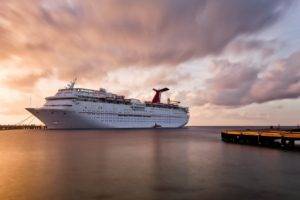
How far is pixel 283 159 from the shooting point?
38219mm

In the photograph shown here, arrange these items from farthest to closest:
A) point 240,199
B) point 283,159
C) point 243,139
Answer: point 243,139, point 283,159, point 240,199

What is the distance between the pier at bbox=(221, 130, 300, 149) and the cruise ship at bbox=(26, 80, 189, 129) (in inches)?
2040

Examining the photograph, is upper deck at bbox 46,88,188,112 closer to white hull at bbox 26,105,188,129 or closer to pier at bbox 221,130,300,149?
white hull at bbox 26,105,188,129

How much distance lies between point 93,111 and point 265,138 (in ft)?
214

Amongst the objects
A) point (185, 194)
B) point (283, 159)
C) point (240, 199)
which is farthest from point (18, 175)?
point (283, 159)

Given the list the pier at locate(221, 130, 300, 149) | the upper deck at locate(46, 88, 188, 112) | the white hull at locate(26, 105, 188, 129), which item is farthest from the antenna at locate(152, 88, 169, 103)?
the pier at locate(221, 130, 300, 149)

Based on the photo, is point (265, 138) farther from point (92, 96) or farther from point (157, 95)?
point (157, 95)

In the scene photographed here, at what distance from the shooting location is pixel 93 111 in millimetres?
108750

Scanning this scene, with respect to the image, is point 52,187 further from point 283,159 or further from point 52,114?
point 52,114

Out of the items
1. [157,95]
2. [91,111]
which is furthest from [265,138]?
[157,95]

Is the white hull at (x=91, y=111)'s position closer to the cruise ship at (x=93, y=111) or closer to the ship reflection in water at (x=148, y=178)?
the cruise ship at (x=93, y=111)

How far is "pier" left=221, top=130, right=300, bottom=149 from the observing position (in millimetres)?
50500

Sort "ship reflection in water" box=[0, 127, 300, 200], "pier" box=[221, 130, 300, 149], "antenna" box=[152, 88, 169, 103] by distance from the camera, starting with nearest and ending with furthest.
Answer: "ship reflection in water" box=[0, 127, 300, 200] < "pier" box=[221, 130, 300, 149] < "antenna" box=[152, 88, 169, 103]

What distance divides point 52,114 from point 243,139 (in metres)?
63.9
